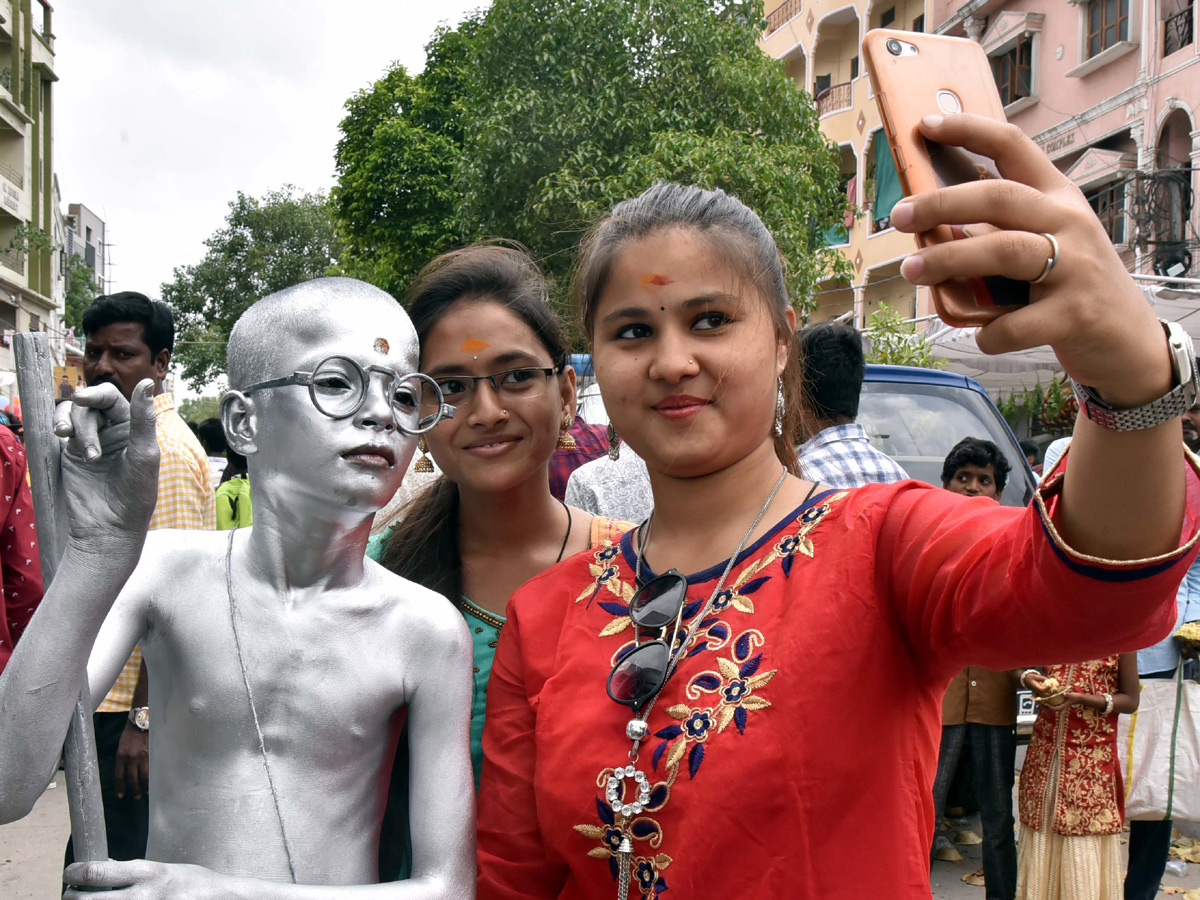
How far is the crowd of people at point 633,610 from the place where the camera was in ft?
3.39

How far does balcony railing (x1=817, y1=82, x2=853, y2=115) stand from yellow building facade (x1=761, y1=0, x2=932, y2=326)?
0.08ft

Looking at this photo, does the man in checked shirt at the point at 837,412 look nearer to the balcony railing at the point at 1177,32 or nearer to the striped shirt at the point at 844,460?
the striped shirt at the point at 844,460

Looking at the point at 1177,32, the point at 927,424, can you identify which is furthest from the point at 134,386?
the point at 1177,32

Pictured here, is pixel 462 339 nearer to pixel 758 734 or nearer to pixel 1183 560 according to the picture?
pixel 758 734

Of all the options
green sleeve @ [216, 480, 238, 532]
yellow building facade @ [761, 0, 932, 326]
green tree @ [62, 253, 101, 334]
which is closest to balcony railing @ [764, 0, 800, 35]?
yellow building facade @ [761, 0, 932, 326]

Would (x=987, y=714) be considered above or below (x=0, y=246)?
below

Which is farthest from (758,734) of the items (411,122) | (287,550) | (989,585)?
(411,122)

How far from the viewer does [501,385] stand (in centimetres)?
217

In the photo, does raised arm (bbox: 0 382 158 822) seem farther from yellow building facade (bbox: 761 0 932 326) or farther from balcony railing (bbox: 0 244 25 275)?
balcony railing (bbox: 0 244 25 275)

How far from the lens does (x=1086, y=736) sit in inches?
155

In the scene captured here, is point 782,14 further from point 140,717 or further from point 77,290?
point 77,290

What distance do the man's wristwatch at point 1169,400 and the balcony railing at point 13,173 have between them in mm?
30715

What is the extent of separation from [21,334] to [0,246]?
102 feet

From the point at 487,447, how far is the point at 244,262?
29506 mm
